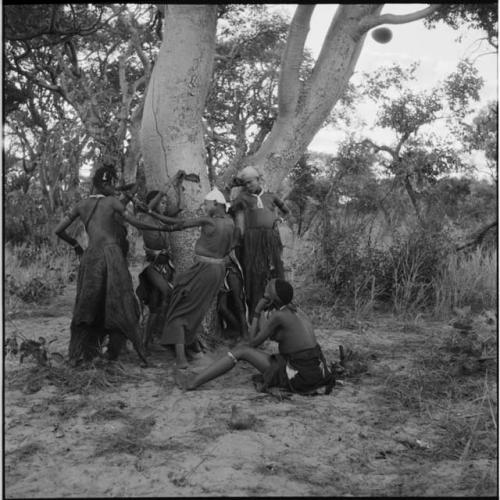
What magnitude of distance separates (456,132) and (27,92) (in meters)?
10.1

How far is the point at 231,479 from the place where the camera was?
3309mm

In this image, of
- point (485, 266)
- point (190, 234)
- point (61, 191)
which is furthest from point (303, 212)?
point (190, 234)

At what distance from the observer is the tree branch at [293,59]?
620 centimetres

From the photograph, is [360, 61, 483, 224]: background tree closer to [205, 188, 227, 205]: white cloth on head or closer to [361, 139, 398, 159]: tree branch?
[361, 139, 398, 159]: tree branch

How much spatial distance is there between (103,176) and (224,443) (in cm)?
234

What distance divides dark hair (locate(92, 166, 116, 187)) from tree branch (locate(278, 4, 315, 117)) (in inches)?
82.3

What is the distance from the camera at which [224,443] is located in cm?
378

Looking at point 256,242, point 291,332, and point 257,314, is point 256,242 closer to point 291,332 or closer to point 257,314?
point 257,314

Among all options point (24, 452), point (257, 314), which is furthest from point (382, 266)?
point (24, 452)

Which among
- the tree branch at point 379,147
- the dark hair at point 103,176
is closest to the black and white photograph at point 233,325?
the dark hair at point 103,176

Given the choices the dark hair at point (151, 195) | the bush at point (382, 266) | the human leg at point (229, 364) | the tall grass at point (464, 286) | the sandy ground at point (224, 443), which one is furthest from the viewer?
the bush at point (382, 266)

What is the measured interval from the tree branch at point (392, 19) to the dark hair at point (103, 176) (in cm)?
289

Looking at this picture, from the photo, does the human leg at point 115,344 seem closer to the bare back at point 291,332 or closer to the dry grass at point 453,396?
the bare back at point 291,332

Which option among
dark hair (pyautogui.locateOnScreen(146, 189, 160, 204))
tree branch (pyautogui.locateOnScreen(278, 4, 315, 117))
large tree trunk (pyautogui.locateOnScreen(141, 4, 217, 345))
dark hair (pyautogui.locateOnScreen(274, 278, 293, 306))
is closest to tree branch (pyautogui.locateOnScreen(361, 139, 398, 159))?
tree branch (pyautogui.locateOnScreen(278, 4, 315, 117))
